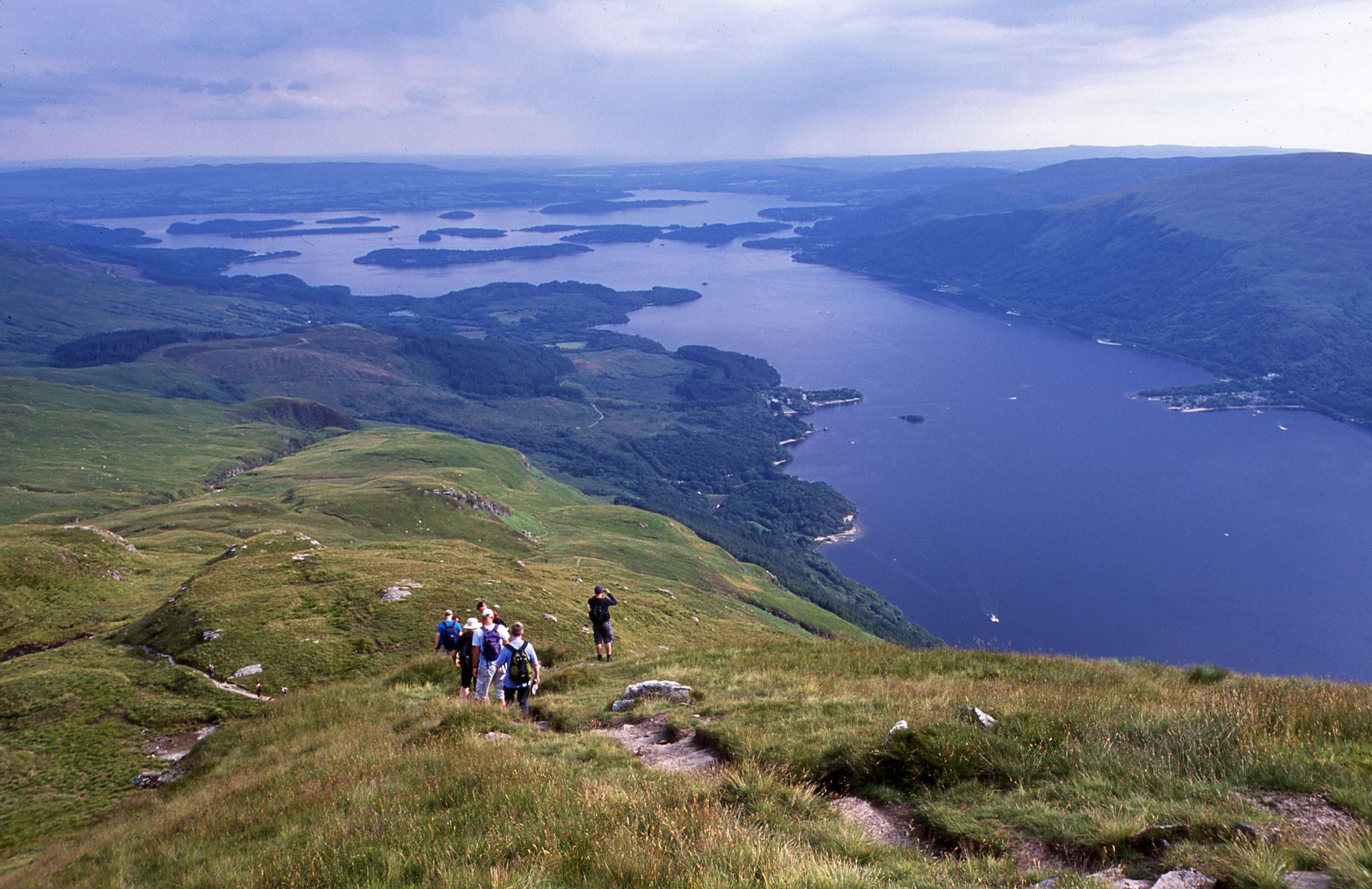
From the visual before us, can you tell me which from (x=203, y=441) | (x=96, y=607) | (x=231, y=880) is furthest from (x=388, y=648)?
(x=203, y=441)

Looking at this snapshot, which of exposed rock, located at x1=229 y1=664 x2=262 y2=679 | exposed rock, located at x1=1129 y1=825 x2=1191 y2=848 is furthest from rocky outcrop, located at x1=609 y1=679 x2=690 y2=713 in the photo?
exposed rock, located at x1=229 y1=664 x2=262 y2=679

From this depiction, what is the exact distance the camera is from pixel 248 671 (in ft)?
92.6

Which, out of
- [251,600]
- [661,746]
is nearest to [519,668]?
[661,746]

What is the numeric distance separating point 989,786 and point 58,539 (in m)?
51.2

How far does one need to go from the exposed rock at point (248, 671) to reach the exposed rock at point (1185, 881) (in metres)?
29.1

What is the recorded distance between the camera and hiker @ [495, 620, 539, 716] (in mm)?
19812

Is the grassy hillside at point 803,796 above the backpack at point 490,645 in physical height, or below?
above

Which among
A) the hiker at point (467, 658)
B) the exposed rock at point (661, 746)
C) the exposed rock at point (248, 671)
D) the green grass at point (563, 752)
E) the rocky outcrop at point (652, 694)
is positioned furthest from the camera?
the exposed rock at point (248, 671)

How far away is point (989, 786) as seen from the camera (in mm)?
11430

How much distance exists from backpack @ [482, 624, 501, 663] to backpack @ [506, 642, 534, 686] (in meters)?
0.42

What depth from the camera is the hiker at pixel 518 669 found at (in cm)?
1981

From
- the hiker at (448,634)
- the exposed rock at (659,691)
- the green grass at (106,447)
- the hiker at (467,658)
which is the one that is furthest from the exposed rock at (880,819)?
the green grass at (106,447)

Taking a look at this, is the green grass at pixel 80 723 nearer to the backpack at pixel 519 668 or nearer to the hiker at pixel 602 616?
the hiker at pixel 602 616

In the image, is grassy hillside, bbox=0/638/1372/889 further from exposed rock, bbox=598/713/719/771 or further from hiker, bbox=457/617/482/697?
hiker, bbox=457/617/482/697
